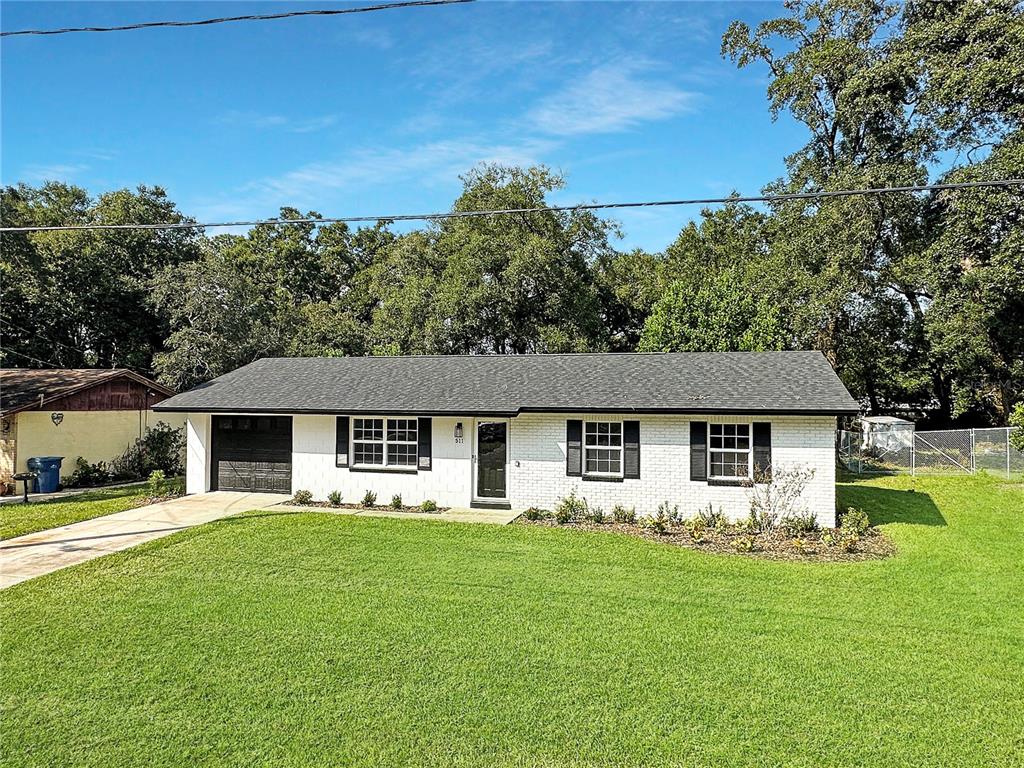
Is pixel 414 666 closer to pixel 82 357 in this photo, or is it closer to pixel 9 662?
pixel 9 662

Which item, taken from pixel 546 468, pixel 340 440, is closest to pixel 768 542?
pixel 546 468

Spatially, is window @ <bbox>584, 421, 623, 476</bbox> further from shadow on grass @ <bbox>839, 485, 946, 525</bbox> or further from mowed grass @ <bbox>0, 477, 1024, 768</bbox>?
shadow on grass @ <bbox>839, 485, 946, 525</bbox>

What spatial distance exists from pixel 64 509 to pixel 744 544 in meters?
14.4

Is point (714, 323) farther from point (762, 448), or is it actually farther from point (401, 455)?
point (401, 455)

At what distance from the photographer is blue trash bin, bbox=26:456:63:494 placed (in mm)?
16766

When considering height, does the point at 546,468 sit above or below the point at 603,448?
below

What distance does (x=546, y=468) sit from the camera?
13.9 metres

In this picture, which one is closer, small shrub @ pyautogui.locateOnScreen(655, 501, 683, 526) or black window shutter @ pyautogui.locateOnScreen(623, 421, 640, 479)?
small shrub @ pyautogui.locateOnScreen(655, 501, 683, 526)

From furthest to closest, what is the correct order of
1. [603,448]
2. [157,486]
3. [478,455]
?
[157,486]
[478,455]
[603,448]

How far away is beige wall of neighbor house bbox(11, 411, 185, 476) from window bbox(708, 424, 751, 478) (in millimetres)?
17857

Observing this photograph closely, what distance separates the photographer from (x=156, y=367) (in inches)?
1134

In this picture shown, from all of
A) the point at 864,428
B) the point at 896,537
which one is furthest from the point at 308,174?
the point at 864,428

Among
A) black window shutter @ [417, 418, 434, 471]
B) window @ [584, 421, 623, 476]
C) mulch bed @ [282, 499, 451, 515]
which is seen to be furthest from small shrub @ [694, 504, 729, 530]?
black window shutter @ [417, 418, 434, 471]

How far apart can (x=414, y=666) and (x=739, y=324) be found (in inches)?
849
